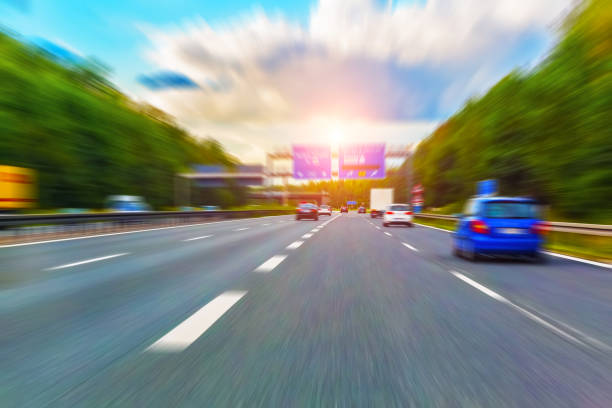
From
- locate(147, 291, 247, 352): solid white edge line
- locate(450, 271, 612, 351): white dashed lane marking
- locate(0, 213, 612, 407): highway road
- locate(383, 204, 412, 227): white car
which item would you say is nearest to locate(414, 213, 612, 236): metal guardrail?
locate(0, 213, 612, 407): highway road

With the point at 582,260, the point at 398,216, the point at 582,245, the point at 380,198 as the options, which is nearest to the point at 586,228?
the point at 582,260

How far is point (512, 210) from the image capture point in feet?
27.9

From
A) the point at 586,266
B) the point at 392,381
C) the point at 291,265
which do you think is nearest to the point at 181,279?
the point at 291,265

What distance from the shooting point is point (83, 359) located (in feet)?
9.41

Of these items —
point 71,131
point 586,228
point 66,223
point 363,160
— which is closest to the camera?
point 586,228

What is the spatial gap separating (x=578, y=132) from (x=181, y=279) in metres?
16.8

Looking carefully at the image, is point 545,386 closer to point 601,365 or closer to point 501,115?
point 601,365

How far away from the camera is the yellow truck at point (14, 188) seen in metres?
19.0

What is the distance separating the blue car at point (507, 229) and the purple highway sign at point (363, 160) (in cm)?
2664

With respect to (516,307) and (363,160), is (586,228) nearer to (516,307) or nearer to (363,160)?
(516,307)

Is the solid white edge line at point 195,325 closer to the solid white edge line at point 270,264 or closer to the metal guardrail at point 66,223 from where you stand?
the solid white edge line at point 270,264

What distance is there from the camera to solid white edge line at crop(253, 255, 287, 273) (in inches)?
283

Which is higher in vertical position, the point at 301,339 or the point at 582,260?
the point at 301,339

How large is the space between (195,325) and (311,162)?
110 feet
